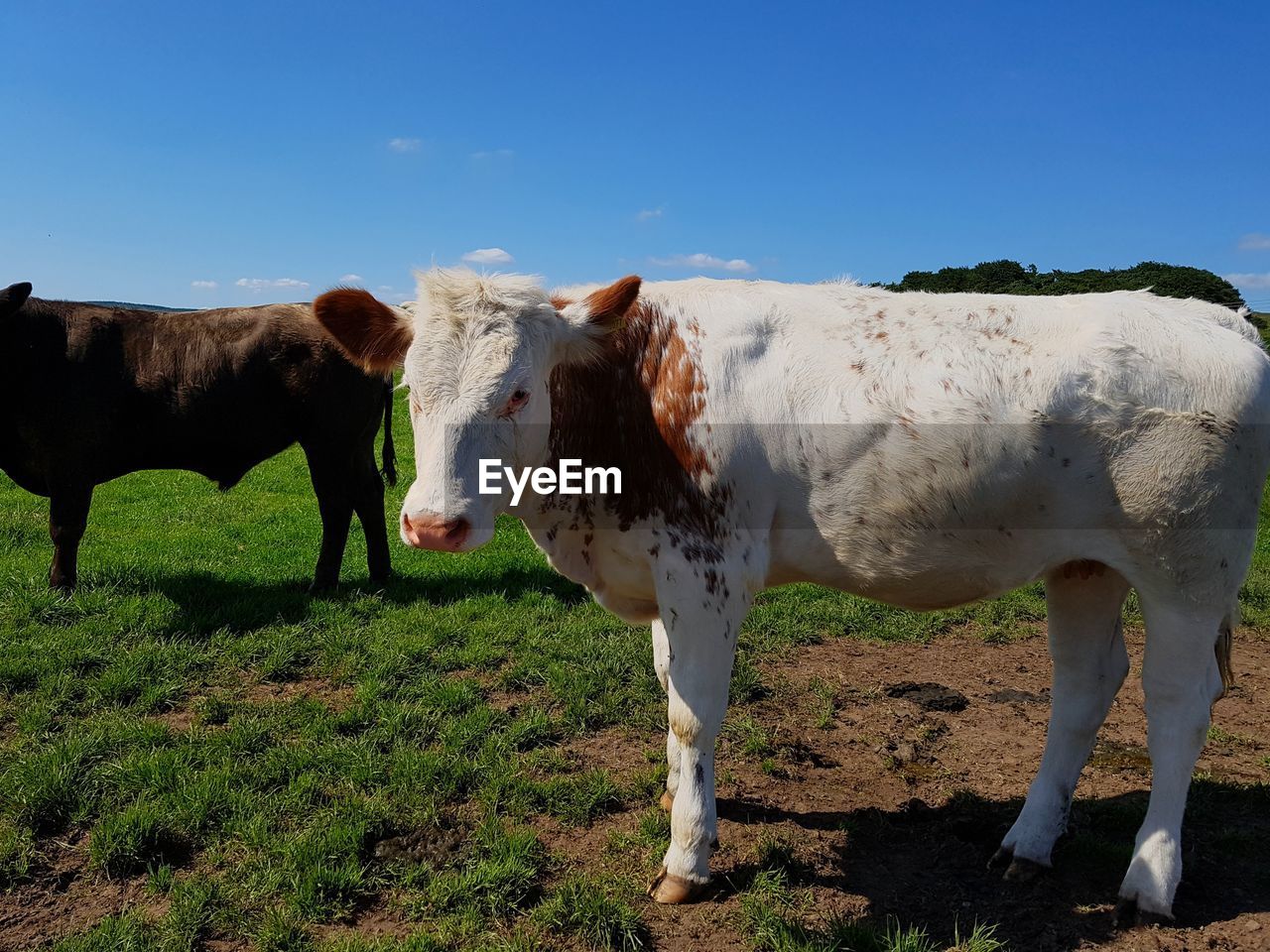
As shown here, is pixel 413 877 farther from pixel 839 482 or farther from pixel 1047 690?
pixel 1047 690

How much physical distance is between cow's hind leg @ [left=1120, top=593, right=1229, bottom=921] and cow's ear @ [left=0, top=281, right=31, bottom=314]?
8.08 metres

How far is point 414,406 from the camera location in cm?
321

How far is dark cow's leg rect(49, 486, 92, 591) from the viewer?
705cm

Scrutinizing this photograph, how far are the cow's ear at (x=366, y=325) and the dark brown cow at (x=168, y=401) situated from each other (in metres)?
3.66

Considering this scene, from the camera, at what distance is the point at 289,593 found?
740 centimetres

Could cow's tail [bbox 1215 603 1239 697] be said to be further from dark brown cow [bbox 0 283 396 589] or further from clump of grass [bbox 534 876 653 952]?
dark brown cow [bbox 0 283 396 589]

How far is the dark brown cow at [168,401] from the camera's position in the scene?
23.5ft

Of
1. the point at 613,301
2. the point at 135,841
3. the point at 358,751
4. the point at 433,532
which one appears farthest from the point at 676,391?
the point at 135,841

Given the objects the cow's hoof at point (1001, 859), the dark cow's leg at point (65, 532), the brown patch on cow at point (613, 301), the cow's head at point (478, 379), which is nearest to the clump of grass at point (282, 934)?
the cow's head at point (478, 379)

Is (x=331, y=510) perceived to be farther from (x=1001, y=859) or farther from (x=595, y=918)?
(x=1001, y=859)

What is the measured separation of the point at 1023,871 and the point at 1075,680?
2.87 ft

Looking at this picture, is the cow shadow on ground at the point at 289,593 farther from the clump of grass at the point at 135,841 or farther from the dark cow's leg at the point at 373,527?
the clump of grass at the point at 135,841

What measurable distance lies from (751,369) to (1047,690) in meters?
3.75

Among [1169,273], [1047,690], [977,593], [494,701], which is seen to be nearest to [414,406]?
[977,593]
